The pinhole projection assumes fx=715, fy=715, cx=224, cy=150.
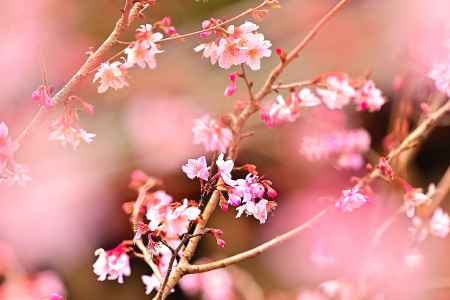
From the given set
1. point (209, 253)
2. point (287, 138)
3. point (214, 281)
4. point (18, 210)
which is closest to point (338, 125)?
point (287, 138)

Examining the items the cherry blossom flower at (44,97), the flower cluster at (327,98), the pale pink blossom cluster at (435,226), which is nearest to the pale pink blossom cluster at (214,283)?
the pale pink blossom cluster at (435,226)

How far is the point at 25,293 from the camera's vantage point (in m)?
2.53

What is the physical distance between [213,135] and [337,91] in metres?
0.32

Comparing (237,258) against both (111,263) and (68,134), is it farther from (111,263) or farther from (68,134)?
(68,134)

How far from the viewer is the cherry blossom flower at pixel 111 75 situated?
1142mm

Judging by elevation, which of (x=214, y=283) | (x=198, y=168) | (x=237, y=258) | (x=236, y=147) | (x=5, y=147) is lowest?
(x=214, y=283)

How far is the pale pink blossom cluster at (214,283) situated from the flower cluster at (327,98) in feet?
4.95

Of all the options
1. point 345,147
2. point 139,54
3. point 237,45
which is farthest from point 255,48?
point 345,147

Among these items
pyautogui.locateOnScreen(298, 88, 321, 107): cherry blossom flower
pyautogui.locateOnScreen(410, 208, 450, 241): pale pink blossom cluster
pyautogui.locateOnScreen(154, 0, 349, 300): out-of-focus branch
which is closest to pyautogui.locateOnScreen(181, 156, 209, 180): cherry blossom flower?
pyautogui.locateOnScreen(154, 0, 349, 300): out-of-focus branch

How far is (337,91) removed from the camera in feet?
5.27

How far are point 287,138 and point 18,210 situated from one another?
115cm

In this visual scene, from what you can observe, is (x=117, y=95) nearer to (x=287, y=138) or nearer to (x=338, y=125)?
(x=287, y=138)

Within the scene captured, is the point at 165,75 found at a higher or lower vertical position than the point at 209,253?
higher

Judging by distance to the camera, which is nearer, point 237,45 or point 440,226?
point 237,45
